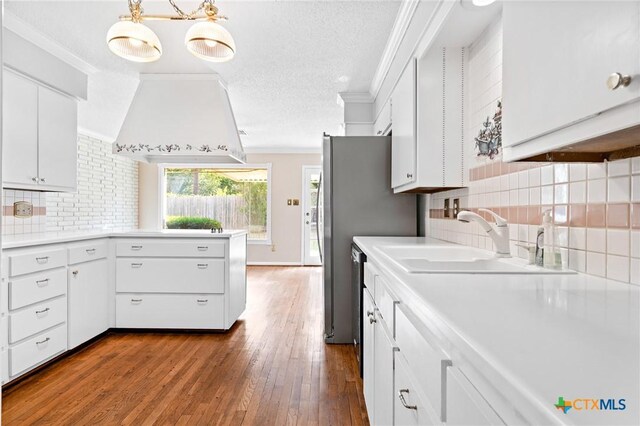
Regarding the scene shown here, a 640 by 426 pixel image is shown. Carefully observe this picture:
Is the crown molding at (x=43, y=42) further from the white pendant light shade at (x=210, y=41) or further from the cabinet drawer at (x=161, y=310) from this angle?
the cabinet drawer at (x=161, y=310)

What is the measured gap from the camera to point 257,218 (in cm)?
761

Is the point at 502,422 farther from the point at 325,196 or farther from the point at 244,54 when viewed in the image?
the point at 244,54

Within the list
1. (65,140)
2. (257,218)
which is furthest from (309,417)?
(257,218)

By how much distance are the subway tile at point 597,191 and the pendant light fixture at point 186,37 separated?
2.13 m

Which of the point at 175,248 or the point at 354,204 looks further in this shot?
the point at 175,248

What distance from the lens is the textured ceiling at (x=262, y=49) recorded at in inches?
98.9

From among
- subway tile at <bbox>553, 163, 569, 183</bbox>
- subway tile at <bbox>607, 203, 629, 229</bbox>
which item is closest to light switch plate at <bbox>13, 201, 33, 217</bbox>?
subway tile at <bbox>553, 163, 569, 183</bbox>

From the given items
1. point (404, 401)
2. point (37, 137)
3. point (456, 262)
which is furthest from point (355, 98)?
point (404, 401)

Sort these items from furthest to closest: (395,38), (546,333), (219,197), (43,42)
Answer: (219,197), (43,42), (395,38), (546,333)

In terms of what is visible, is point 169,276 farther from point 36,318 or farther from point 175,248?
point 36,318

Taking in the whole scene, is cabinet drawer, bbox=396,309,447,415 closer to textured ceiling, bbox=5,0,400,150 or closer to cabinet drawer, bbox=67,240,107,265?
textured ceiling, bbox=5,0,400,150

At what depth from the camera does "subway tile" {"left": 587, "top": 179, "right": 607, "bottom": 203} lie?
1119 mm

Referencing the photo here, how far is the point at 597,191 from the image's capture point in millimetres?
1146

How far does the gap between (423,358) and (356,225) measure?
92.3 inches
